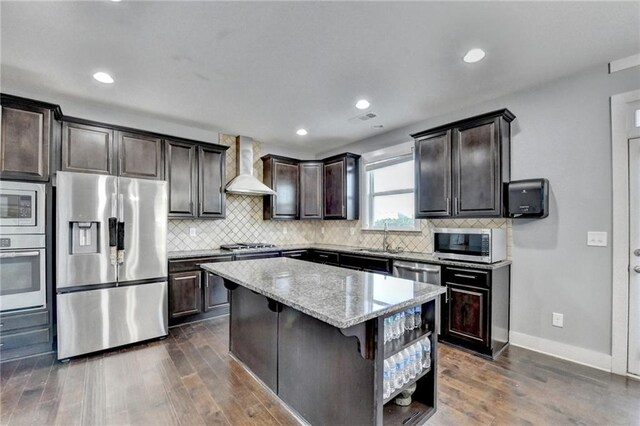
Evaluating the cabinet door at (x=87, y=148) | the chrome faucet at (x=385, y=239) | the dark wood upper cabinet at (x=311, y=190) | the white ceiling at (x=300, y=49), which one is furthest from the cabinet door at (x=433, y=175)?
the cabinet door at (x=87, y=148)

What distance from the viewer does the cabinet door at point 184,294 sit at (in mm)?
3582

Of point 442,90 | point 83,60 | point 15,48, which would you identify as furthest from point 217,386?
point 442,90

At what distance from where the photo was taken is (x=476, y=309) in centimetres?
287

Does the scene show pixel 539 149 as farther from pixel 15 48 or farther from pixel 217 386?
pixel 15 48

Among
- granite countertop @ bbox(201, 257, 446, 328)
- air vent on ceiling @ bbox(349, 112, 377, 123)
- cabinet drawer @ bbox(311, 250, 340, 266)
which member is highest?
air vent on ceiling @ bbox(349, 112, 377, 123)

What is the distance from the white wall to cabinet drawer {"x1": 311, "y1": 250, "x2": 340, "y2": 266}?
7.58ft

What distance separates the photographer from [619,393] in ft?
7.17

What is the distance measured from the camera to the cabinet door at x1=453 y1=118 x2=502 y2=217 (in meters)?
2.99

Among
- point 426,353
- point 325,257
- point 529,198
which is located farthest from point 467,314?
point 325,257

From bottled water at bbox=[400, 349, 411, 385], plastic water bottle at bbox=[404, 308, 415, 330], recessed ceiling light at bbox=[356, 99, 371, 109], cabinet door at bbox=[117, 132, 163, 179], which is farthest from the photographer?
cabinet door at bbox=[117, 132, 163, 179]

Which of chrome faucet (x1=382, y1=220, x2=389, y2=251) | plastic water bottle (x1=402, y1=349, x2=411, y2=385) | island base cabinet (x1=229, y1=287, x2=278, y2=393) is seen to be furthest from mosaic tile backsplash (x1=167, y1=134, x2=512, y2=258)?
Result: plastic water bottle (x1=402, y1=349, x2=411, y2=385)

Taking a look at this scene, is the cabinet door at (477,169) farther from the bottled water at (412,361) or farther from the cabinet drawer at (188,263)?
the cabinet drawer at (188,263)

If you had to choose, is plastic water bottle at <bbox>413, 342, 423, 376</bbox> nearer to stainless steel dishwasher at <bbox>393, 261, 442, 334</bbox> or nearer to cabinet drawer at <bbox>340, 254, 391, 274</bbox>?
stainless steel dishwasher at <bbox>393, 261, 442, 334</bbox>

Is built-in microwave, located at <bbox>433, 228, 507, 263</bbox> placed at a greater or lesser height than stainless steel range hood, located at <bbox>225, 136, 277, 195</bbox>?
lesser
